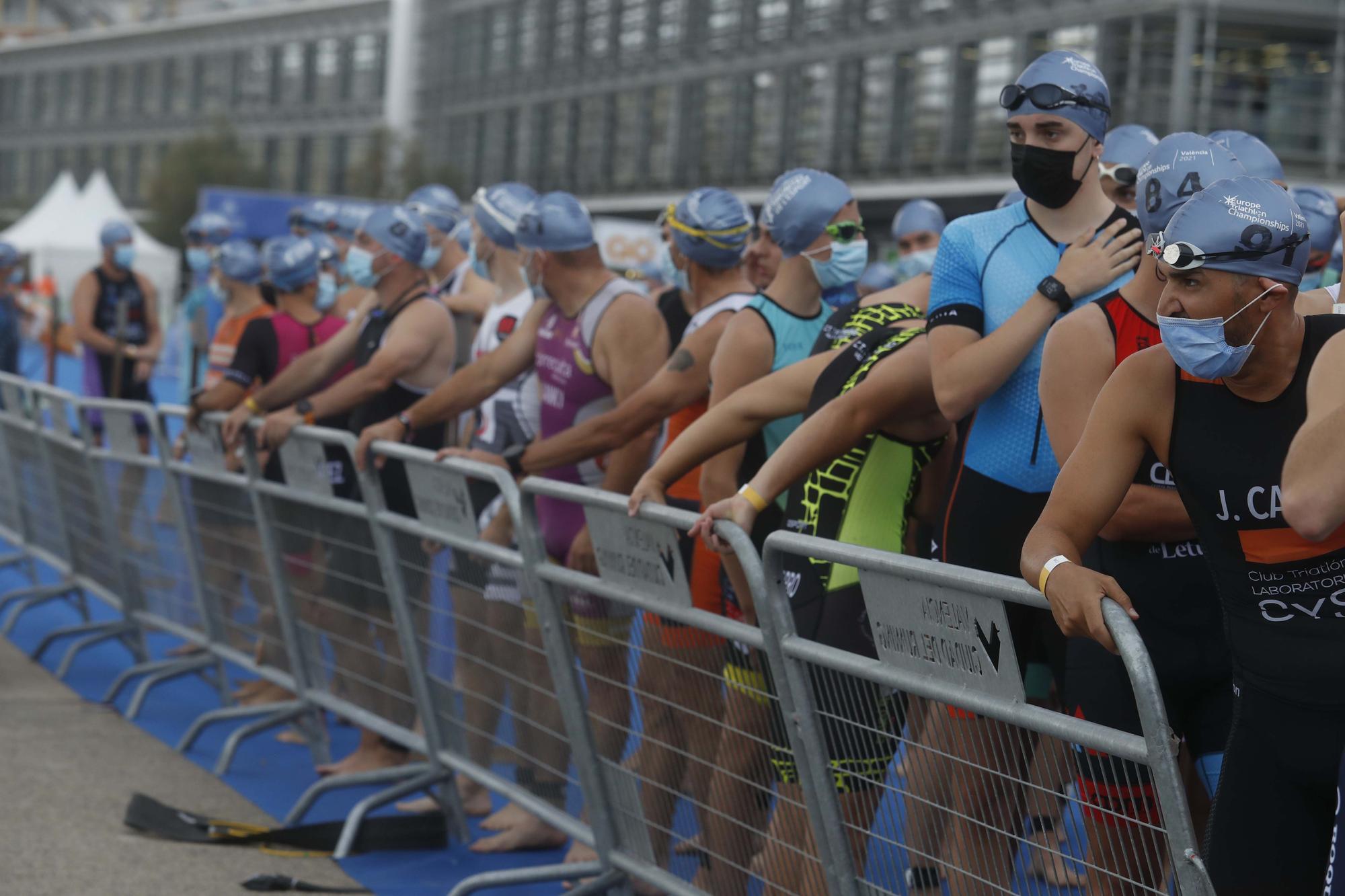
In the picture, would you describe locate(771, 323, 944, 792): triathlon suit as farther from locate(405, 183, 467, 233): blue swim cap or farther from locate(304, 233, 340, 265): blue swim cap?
locate(304, 233, 340, 265): blue swim cap

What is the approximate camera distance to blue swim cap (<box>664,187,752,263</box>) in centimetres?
530

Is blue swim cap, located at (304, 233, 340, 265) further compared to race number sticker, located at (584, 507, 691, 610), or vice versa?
Answer: blue swim cap, located at (304, 233, 340, 265)

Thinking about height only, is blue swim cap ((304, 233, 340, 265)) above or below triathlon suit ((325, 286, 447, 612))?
above

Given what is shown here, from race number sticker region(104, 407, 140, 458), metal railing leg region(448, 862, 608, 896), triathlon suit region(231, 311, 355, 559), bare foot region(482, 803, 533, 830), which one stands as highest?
triathlon suit region(231, 311, 355, 559)

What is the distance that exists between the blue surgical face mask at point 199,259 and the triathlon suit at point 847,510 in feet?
33.0

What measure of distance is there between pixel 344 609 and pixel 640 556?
230 centimetres

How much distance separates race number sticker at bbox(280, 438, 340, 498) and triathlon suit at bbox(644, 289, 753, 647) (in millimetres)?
1369

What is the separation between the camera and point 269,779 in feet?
21.7

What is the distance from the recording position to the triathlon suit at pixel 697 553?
4.18m

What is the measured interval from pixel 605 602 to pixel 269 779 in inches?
104

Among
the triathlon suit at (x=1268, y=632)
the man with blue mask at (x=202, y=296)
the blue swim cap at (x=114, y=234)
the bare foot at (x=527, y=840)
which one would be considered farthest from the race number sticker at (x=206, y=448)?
the man with blue mask at (x=202, y=296)

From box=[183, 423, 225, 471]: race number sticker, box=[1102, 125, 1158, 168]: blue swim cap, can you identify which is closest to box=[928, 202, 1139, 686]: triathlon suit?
box=[1102, 125, 1158, 168]: blue swim cap

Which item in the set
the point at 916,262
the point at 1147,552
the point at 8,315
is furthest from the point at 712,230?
the point at 8,315

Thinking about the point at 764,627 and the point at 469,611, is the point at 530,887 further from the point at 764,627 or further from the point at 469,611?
the point at 764,627
